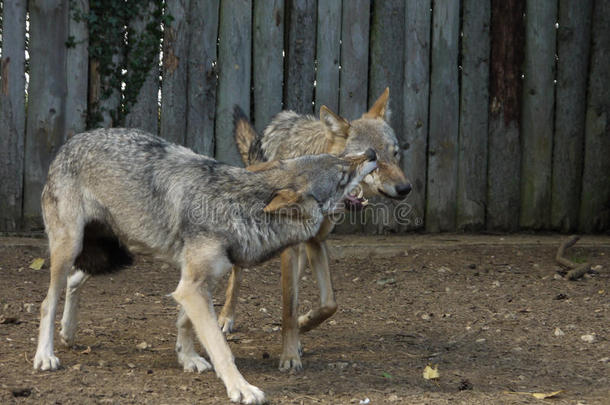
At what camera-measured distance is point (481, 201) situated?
912cm

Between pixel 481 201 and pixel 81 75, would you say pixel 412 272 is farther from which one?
pixel 81 75

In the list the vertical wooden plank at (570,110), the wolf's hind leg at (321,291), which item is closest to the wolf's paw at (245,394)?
the wolf's hind leg at (321,291)

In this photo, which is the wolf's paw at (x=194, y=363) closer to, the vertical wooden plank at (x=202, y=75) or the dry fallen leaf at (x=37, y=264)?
the dry fallen leaf at (x=37, y=264)

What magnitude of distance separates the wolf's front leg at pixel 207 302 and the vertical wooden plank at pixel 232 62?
3.92m

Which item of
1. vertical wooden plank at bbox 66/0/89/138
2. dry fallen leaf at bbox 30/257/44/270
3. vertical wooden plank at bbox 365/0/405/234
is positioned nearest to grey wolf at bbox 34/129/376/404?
dry fallen leaf at bbox 30/257/44/270

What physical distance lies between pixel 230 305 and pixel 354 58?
11.2 ft

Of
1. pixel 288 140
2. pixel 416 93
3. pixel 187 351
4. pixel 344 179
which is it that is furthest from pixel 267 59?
pixel 187 351

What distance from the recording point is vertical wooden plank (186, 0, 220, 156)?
8453 mm

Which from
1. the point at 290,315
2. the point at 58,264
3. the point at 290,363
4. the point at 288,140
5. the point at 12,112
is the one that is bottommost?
the point at 290,363

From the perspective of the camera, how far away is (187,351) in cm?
528

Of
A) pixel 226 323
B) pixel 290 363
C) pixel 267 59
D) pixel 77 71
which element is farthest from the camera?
pixel 267 59

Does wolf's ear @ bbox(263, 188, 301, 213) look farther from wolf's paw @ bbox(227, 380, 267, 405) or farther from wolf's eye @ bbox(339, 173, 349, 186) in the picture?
wolf's paw @ bbox(227, 380, 267, 405)

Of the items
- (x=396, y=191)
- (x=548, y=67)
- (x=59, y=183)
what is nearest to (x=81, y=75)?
(x=59, y=183)

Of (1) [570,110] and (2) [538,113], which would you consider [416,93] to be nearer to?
(2) [538,113]
